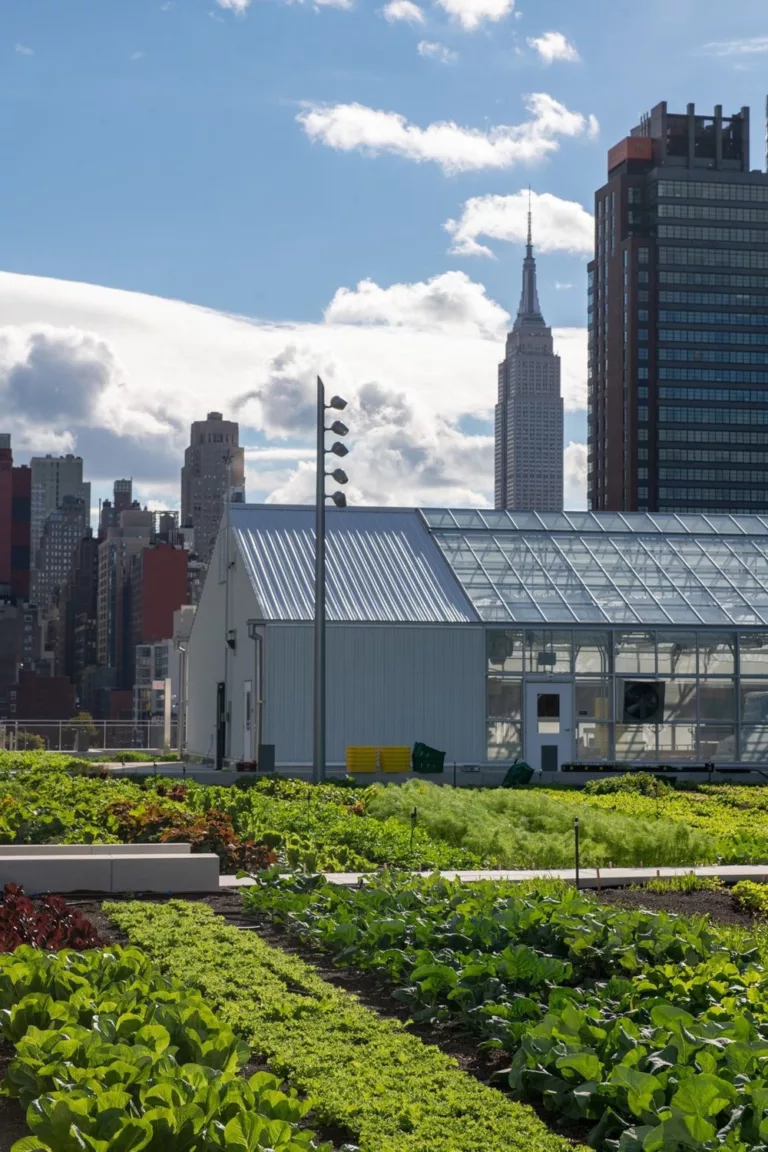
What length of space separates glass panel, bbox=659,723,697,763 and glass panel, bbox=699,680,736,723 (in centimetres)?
54

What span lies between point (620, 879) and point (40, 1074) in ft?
30.7

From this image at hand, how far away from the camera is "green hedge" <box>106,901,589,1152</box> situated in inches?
256

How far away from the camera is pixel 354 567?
38.3 meters

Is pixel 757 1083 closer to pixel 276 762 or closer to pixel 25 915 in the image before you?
pixel 25 915

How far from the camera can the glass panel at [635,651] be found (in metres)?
37.0

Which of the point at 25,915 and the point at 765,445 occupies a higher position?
the point at 765,445

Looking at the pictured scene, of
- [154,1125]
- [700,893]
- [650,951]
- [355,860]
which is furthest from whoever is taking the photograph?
[355,860]

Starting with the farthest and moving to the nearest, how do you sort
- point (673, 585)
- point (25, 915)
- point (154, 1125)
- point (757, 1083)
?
point (673, 585)
point (25, 915)
point (757, 1083)
point (154, 1125)

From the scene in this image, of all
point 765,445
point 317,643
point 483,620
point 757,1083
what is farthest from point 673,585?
point 765,445

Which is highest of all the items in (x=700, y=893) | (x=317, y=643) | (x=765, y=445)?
(x=765, y=445)

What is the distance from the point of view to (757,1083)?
6305 mm

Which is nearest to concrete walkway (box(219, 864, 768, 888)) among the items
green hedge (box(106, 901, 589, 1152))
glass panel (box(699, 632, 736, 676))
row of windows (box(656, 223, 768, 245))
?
green hedge (box(106, 901, 589, 1152))

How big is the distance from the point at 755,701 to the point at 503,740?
6.87 metres

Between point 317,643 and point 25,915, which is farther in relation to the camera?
point 317,643
